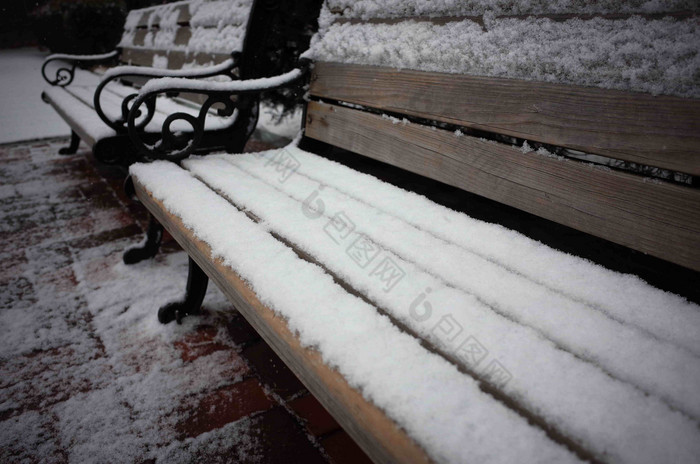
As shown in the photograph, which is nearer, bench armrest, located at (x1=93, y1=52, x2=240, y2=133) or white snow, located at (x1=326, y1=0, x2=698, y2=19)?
white snow, located at (x1=326, y1=0, x2=698, y2=19)

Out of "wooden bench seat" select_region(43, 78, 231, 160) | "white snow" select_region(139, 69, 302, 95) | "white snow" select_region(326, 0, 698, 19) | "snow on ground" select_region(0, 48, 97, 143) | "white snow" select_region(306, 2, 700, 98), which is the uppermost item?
"white snow" select_region(326, 0, 698, 19)

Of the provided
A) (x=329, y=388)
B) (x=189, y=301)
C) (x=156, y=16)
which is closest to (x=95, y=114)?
(x=156, y=16)

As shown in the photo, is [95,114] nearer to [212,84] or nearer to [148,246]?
[148,246]

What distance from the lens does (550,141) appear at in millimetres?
984

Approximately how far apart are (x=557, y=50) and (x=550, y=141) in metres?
0.21

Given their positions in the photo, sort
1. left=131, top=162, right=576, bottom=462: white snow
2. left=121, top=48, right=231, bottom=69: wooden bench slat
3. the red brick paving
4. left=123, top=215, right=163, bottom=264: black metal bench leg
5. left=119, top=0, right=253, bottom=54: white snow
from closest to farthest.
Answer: left=131, top=162, right=576, bottom=462: white snow
the red brick paving
left=123, top=215, right=163, bottom=264: black metal bench leg
left=119, top=0, right=253, bottom=54: white snow
left=121, top=48, right=231, bottom=69: wooden bench slat

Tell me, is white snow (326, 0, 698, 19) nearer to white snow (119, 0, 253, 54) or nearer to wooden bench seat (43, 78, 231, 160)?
white snow (119, 0, 253, 54)

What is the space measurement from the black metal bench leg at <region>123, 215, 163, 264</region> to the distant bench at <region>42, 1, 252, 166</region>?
32cm

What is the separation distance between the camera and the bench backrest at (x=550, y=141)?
0.80 meters

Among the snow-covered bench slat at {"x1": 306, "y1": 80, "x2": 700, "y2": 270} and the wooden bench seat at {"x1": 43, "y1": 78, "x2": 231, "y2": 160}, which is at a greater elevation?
the snow-covered bench slat at {"x1": 306, "y1": 80, "x2": 700, "y2": 270}

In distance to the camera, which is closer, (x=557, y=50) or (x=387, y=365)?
(x=387, y=365)

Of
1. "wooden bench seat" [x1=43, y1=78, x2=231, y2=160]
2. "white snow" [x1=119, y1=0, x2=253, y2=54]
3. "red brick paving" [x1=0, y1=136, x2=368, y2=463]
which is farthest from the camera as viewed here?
"white snow" [x1=119, y1=0, x2=253, y2=54]

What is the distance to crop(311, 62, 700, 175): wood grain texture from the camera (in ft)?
2.58

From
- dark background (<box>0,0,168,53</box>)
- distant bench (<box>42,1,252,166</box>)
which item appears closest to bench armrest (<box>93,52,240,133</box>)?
distant bench (<box>42,1,252,166</box>)
